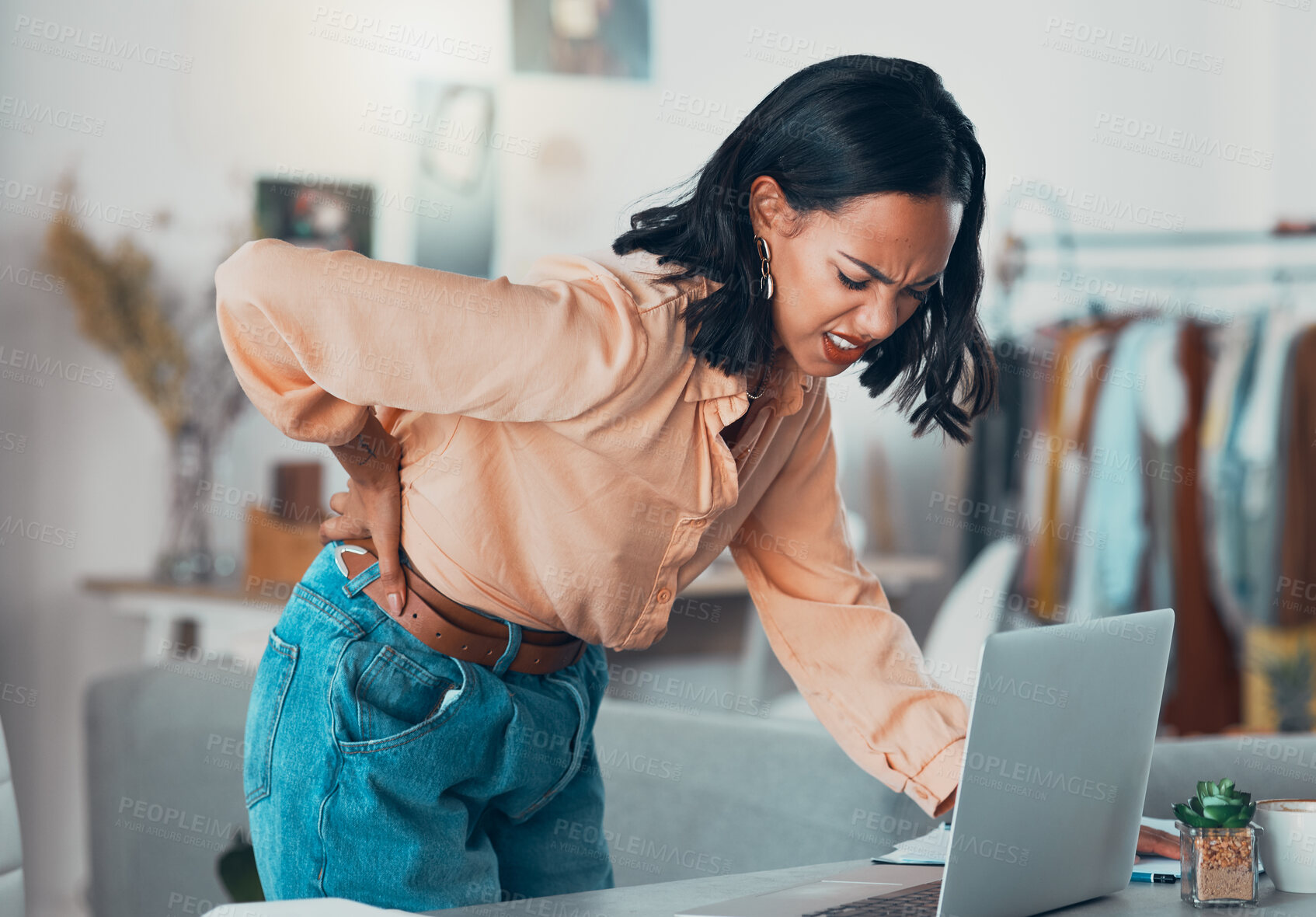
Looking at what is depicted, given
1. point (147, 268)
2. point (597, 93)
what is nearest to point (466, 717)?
point (147, 268)

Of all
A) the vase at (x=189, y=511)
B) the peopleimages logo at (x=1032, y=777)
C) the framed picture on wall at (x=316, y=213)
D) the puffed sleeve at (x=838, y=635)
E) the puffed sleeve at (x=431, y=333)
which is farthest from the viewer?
the framed picture on wall at (x=316, y=213)

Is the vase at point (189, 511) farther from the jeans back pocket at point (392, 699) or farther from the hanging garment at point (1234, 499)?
the hanging garment at point (1234, 499)

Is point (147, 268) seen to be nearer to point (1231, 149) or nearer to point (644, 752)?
point (644, 752)

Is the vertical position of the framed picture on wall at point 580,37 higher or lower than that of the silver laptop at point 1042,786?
higher

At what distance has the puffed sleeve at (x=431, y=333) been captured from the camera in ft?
2.95

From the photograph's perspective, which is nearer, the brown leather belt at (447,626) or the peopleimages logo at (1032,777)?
the peopleimages logo at (1032,777)

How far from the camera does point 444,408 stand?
3.04ft

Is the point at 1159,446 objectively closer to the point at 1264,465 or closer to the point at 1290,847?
the point at 1264,465

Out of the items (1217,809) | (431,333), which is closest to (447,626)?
(431,333)

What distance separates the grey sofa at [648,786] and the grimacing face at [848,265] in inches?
31.4

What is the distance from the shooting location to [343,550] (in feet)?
3.60

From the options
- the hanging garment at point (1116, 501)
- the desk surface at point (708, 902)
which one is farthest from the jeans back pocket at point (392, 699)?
the hanging garment at point (1116, 501)

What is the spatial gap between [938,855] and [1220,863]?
0.24 m

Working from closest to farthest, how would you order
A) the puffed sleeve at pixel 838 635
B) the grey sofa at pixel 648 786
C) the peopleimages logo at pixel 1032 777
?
the peopleimages logo at pixel 1032 777
the puffed sleeve at pixel 838 635
the grey sofa at pixel 648 786
